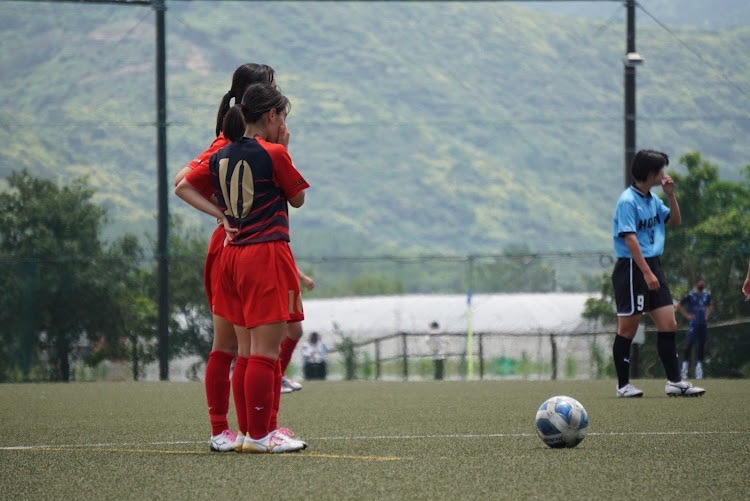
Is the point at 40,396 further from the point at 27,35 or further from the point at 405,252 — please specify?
the point at 27,35

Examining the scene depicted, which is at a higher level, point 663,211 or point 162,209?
point 162,209

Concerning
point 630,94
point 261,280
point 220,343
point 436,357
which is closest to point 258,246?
point 261,280

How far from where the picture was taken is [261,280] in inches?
237

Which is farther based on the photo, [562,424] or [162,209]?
[162,209]

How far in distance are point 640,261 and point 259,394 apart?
14.1ft

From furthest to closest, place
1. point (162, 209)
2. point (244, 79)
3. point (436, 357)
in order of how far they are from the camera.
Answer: point (436, 357) < point (162, 209) < point (244, 79)

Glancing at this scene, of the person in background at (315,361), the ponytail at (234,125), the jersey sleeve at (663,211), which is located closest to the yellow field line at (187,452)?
the ponytail at (234,125)

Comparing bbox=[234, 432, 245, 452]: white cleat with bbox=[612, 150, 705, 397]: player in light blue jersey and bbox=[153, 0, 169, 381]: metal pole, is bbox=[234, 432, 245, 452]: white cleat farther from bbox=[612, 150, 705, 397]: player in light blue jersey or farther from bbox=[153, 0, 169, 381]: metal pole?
bbox=[153, 0, 169, 381]: metal pole

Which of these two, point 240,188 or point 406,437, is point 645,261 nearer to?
point 406,437

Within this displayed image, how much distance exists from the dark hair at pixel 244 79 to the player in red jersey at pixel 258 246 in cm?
29

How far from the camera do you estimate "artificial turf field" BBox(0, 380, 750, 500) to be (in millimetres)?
4746

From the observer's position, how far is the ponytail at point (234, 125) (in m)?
6.07

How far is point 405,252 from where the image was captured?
11469cm

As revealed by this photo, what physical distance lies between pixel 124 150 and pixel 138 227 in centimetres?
2157
